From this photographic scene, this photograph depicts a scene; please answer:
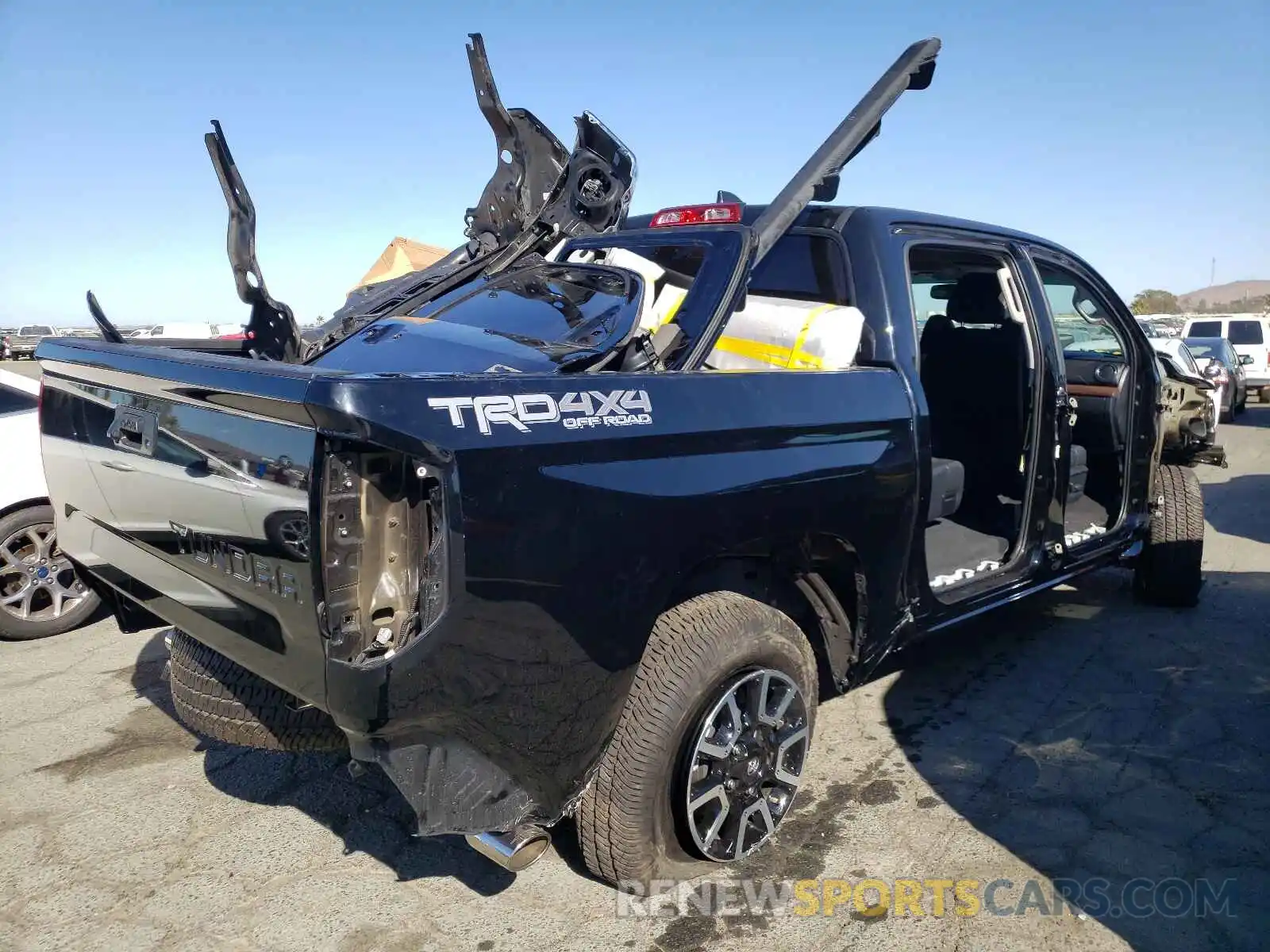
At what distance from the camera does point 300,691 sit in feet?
7.23

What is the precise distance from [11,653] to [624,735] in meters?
4.04

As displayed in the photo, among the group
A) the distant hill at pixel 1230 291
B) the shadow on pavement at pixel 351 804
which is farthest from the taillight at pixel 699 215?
the distant hill at pixel 1230 291

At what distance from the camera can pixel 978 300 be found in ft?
15.0

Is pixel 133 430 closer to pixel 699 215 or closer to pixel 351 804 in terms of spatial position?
pixel 351 804

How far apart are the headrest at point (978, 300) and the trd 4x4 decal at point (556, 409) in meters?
2.73

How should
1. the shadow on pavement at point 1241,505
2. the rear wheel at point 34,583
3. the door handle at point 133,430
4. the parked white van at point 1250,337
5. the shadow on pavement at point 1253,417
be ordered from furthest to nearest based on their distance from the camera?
the parked white van at point 1250,337
the shadow on pavement at point 1253,417
the shadow on pavement at point 1241,505
the rear wheel at point 34,583
the door handle at point 133,430

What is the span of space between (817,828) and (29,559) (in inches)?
175

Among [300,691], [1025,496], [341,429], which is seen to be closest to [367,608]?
Result: [300,691]

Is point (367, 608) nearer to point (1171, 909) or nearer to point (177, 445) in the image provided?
point (177, 445)

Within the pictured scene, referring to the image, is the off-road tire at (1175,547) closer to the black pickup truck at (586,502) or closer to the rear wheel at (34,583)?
the black pickup truck at (586,502)

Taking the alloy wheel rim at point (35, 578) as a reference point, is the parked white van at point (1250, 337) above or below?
above

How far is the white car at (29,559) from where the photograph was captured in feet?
16.6

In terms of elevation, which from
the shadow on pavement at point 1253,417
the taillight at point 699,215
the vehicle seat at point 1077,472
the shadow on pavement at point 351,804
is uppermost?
the taillight at point 699,215

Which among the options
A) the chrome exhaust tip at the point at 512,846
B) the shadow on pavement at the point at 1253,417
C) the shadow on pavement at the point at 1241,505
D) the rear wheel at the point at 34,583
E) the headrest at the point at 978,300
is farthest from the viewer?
the shadow on pavement at the point at 1253,417
